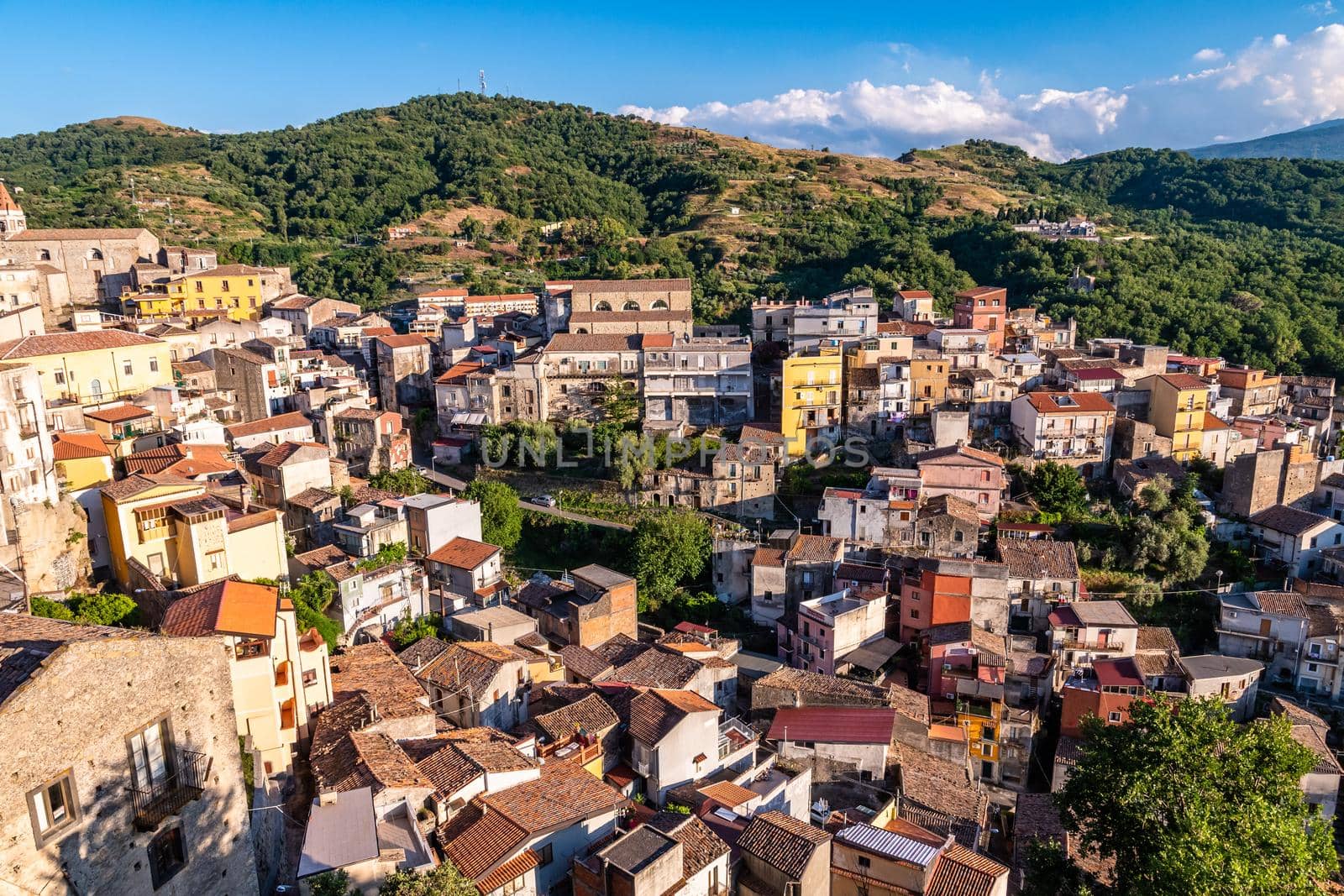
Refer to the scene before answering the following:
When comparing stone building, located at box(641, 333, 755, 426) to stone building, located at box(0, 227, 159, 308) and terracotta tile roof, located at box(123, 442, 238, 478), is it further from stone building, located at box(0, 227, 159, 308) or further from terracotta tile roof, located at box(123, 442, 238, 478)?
stone building, located at box(0, 227, 159, 308)

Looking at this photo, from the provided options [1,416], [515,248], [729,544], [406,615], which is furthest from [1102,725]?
[515,248]

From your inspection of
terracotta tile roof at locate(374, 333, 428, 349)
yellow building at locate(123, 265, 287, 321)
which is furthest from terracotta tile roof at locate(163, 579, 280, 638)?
yellow building at locate(123, 265, 287, 321)

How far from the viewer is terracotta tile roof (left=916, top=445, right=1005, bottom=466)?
Result: 94.1 ft

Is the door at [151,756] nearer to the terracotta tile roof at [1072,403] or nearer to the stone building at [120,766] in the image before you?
the stone building at [120,766]

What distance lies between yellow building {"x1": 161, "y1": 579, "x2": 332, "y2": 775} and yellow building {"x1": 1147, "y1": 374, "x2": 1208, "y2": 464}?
102 feet

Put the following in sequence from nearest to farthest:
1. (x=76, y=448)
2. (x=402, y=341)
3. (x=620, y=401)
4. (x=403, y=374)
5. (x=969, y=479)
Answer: (x=76, y=448)
(x=969, y=479)
(x=620, y=401)
(x=403, y=374)
(x=402, y=341)

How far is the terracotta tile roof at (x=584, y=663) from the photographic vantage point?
781 inches

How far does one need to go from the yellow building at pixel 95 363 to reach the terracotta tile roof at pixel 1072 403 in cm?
2927

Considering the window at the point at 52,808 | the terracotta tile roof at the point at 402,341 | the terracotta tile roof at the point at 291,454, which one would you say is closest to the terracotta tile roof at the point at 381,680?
the window at the point at 52,808

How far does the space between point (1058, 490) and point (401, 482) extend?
22.3 meters

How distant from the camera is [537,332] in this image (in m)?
41.8

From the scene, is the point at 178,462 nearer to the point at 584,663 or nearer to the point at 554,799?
the point at 584,663

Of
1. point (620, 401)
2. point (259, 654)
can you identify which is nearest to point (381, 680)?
point (259, 654)

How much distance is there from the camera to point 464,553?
952 inches
